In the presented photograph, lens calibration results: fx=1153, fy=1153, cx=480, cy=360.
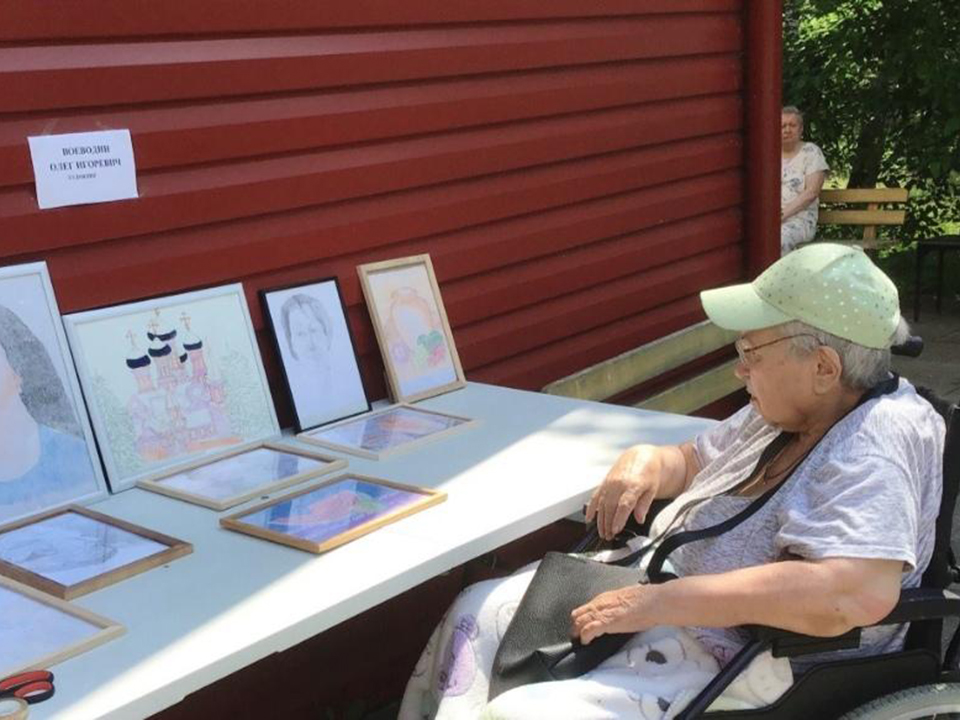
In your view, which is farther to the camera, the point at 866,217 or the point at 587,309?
the point at 866,217

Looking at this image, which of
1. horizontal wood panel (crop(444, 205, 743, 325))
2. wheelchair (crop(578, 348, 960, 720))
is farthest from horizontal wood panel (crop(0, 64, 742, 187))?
wheelchair (crop(578, 348, 960, 720))

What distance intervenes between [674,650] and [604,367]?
2.18m

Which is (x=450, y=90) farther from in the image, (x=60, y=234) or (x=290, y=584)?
(x=290, y=584)

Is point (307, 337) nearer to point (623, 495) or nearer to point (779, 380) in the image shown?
point (623, 495)

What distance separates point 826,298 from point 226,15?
Result: 164 cm

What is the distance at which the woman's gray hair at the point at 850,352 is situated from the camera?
7.08 ft

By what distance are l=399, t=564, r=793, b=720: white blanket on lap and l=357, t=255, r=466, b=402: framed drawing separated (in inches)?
35.5

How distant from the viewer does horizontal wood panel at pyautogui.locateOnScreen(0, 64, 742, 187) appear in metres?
2.63

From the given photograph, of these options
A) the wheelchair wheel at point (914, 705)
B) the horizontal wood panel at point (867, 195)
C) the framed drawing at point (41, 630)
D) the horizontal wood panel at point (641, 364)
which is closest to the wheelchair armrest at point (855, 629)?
the wheelchair wheel at point (914, 705)

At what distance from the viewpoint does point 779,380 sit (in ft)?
7.23

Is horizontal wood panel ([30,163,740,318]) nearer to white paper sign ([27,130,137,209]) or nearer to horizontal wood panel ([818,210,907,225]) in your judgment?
white paper sign ([27,130,137,209])

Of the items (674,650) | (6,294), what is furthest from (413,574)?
(6,294)

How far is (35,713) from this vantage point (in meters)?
1.62

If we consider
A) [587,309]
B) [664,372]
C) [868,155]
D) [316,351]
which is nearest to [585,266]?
[587,309]
